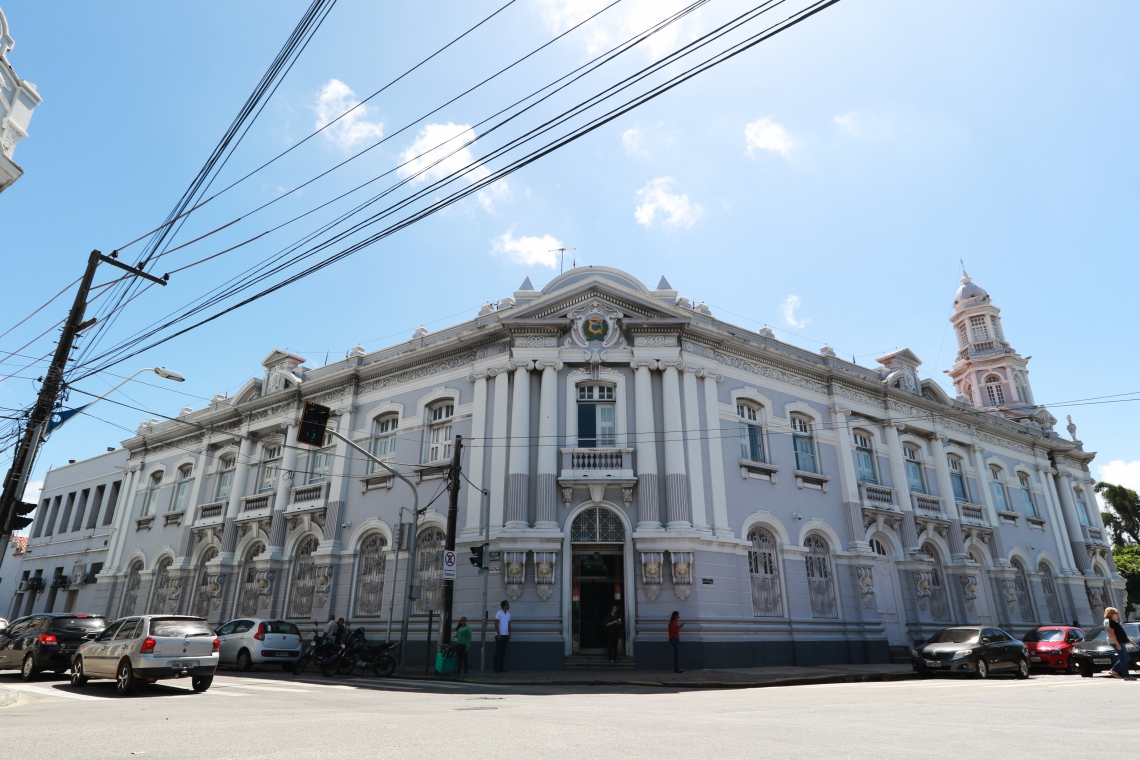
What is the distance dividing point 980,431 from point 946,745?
93.3ft

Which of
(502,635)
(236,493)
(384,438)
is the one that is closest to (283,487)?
(236,493)

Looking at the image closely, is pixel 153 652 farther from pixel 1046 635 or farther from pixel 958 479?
pixel 958 479

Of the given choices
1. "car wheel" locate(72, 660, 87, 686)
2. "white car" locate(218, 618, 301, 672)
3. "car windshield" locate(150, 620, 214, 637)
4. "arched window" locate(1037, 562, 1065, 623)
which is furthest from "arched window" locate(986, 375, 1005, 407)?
"car wheel" locate(72, 660, 87, 686)

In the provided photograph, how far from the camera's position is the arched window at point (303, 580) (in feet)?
79.6

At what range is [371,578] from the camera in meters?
23.0

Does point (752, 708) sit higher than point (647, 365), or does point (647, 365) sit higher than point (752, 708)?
point (647, 365)

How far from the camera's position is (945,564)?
26562 millimetres

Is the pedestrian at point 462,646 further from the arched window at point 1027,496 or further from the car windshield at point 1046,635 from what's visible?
the arched window at point 1027,496

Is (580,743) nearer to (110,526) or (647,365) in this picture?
(647,365)

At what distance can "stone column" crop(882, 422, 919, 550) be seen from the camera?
2536 cm

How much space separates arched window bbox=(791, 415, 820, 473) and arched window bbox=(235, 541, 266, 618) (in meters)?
19.5

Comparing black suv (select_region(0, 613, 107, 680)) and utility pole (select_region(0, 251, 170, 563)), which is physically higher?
utility pole (select_region(0, 251, 170, 563))

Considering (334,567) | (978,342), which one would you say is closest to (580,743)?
(334,567)

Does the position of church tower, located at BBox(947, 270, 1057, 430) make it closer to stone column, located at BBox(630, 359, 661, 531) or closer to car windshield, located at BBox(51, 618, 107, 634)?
stone column, located at BBox(630, 359, 661, 531)
